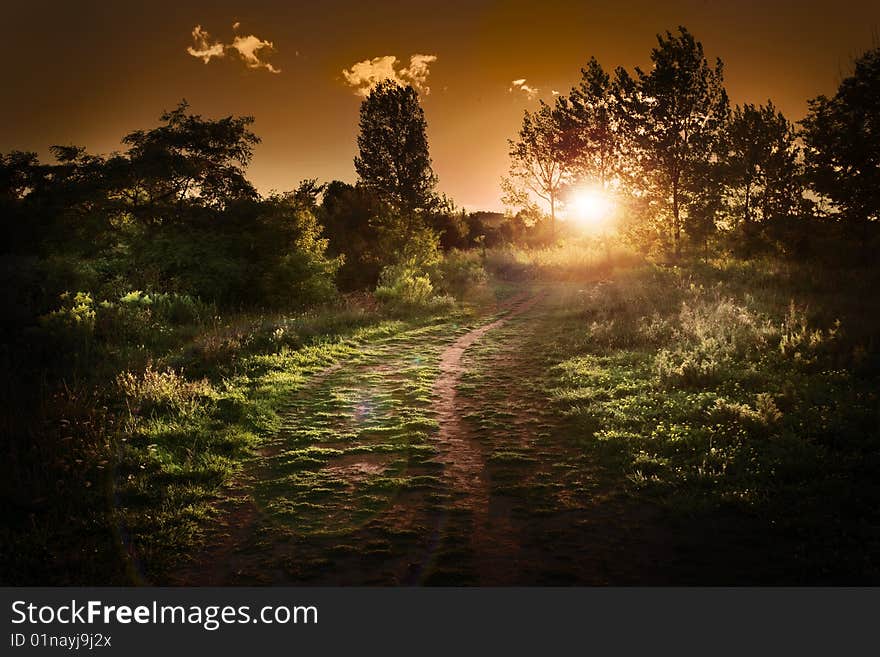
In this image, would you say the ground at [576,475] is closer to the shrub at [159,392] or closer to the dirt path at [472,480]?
the dirt path at [472,480]

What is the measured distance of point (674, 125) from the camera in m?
27.4

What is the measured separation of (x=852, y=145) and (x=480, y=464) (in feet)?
91.4

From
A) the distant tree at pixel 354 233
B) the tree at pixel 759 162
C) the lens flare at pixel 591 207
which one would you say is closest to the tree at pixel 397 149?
the distant tree at pixel 354 233

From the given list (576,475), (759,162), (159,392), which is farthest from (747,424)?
(759,162)

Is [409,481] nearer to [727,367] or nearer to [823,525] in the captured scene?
[823,525]

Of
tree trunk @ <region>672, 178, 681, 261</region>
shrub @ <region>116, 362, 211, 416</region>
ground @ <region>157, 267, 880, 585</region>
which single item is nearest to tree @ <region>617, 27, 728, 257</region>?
tree trunk @ <region>672, 178, 681, 261</region>

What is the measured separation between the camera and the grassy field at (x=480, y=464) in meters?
4.29

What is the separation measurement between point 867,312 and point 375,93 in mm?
32954

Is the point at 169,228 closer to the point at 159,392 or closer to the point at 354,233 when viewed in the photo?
the point at 159,392

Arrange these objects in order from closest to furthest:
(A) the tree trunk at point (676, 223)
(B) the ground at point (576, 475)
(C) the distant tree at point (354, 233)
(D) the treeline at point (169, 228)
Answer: (B) the ground at point (576, 475) < (D) the treeline at point (169, 228) < (A) the tree trunk at point (676, 223) < (C) the distant tree at point (354, 233)

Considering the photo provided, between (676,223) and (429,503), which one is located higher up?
(676,223)

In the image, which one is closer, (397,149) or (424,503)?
(424,503)

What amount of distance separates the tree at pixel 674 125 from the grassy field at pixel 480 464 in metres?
17.6

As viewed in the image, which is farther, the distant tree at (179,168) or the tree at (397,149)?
the tree at (397,149)
